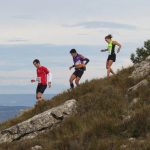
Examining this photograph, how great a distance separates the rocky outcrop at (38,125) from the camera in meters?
16.2

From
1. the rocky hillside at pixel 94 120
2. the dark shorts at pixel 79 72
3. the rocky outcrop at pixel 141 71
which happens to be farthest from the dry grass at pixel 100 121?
the dark shorts at pixel 79 72

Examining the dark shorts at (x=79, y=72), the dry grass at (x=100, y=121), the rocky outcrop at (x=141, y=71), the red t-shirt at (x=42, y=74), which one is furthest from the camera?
the dark shorts at (x=79, y=72)

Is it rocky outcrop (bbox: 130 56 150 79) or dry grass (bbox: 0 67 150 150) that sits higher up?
rocky outcrop (bbox: 130 56 150 79)

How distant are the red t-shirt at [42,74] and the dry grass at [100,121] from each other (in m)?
1.05

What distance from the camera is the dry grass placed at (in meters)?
12.7

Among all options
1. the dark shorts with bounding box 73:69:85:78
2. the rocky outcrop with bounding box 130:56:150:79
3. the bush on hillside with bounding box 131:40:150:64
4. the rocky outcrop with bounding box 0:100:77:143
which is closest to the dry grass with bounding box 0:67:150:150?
the rocky outcrop with bounding box 130:56:150:79

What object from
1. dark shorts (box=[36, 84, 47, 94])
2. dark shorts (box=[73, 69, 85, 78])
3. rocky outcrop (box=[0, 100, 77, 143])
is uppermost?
dark shorts (box=[73, 69, 85, 78])

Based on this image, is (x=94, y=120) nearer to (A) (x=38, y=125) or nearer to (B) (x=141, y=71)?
(A) (x=38, y=125)

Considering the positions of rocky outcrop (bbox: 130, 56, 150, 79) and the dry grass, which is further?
rocky outcrop (bbox: 130, 56, 150, 79)

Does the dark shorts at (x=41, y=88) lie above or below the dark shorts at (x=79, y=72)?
below

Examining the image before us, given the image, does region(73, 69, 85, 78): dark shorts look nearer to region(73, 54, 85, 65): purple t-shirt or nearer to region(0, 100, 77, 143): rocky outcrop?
region(73, 54, 85, 65): purple t-shirt

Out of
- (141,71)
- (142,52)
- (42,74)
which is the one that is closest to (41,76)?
(42,74)

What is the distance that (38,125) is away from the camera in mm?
16297

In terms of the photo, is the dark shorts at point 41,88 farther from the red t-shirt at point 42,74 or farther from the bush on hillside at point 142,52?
the bush on hillside at point 142,52
